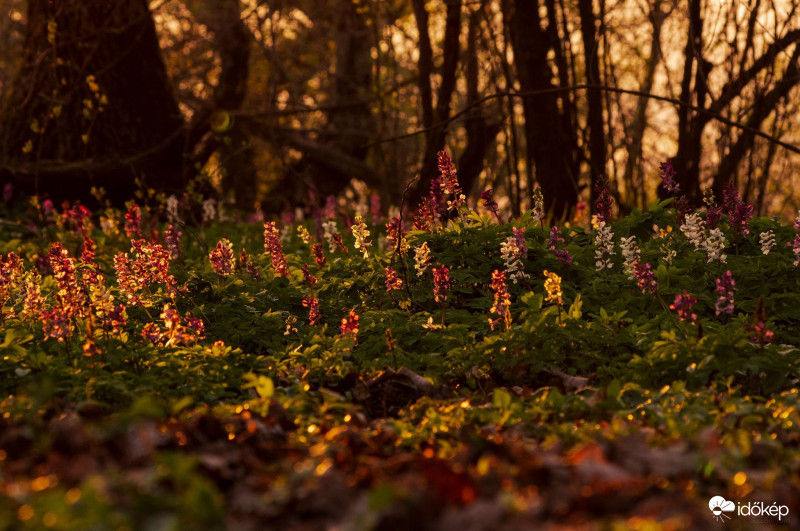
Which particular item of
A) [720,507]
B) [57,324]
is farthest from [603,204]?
[720,507]

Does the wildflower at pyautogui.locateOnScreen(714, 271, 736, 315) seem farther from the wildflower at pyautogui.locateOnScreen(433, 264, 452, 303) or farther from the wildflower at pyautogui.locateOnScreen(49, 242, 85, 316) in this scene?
the wildflower at pyautogui.locateOnScreen(49, 242, 85, 316)

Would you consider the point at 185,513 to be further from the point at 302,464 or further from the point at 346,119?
the point at 346,119

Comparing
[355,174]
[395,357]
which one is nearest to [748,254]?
[395,357]

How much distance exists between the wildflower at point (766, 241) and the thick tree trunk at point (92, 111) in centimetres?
935

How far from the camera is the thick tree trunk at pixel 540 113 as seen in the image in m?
9.66

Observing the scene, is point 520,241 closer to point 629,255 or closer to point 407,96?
point 629,255

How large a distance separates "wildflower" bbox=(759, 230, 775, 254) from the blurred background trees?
66 cm

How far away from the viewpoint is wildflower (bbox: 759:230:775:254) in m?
6.29

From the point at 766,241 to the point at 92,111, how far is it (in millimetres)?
9999

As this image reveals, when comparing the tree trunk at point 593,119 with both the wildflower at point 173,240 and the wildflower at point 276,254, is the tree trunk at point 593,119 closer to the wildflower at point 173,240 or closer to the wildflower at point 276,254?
the wildflower at point 276,254

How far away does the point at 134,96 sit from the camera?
530 inches

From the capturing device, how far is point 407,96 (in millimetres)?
17969

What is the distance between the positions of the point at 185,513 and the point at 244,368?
8.20 feet

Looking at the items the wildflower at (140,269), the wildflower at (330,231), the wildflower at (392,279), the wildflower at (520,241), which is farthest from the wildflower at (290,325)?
the wildflower at (330,231)
